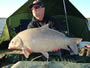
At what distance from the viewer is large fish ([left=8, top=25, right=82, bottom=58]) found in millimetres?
1890

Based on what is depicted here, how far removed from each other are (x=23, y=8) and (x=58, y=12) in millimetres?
1205

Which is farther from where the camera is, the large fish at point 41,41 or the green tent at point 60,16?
the green tent at point 60,16

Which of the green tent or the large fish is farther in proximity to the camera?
the green tent

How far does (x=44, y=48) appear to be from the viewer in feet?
6.20

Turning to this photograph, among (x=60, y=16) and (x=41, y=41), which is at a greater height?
(x=41, y=41)

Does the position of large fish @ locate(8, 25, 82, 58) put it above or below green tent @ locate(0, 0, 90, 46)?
above

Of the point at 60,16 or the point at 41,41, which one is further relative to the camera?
the point at 60,16

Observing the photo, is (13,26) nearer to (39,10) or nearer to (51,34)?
(39,10)

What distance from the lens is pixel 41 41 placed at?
1898mm

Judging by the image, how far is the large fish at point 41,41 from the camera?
6.20 feet

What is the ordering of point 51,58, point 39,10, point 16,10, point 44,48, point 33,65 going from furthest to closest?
1. point 16,10
2. point 51,58
3. point 39,10
4. point 33,65
5. point 44,48

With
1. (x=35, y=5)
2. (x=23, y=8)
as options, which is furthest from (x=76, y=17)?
(x=35, y=5)

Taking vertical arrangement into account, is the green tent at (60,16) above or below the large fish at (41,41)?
below

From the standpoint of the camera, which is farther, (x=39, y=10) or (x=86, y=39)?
(x=86, y=39)
